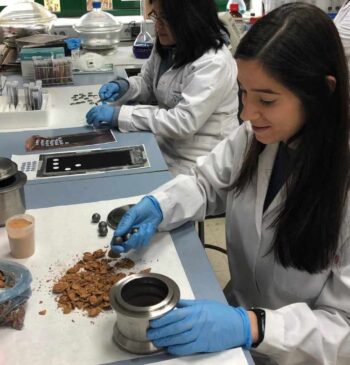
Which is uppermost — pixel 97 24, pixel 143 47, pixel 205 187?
pixel 205 187

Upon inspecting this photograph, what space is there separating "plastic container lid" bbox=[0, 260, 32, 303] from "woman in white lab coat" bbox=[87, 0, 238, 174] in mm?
1065

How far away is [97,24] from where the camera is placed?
320 centimetres

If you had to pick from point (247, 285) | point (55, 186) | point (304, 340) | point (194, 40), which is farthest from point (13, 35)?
point (304, 340)

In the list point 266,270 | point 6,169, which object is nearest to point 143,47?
point 6,169

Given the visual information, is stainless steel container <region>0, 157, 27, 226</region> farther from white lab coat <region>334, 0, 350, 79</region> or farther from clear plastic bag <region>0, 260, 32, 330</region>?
white lab coat <region>334, 0, 350, 79</region>

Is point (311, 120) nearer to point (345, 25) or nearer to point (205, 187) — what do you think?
point (205, 187)

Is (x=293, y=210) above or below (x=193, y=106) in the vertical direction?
above

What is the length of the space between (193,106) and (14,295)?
121cm

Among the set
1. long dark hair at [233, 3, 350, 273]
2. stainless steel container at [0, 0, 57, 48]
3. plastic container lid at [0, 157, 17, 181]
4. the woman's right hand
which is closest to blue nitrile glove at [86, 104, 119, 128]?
the woman's right hand

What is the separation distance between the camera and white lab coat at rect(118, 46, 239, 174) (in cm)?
195

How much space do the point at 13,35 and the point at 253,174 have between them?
2508 mm

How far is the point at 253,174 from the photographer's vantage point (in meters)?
1.26

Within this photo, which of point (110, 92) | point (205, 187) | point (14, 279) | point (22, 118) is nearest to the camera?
point (14, 279)

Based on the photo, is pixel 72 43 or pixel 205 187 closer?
pixel 205 187
